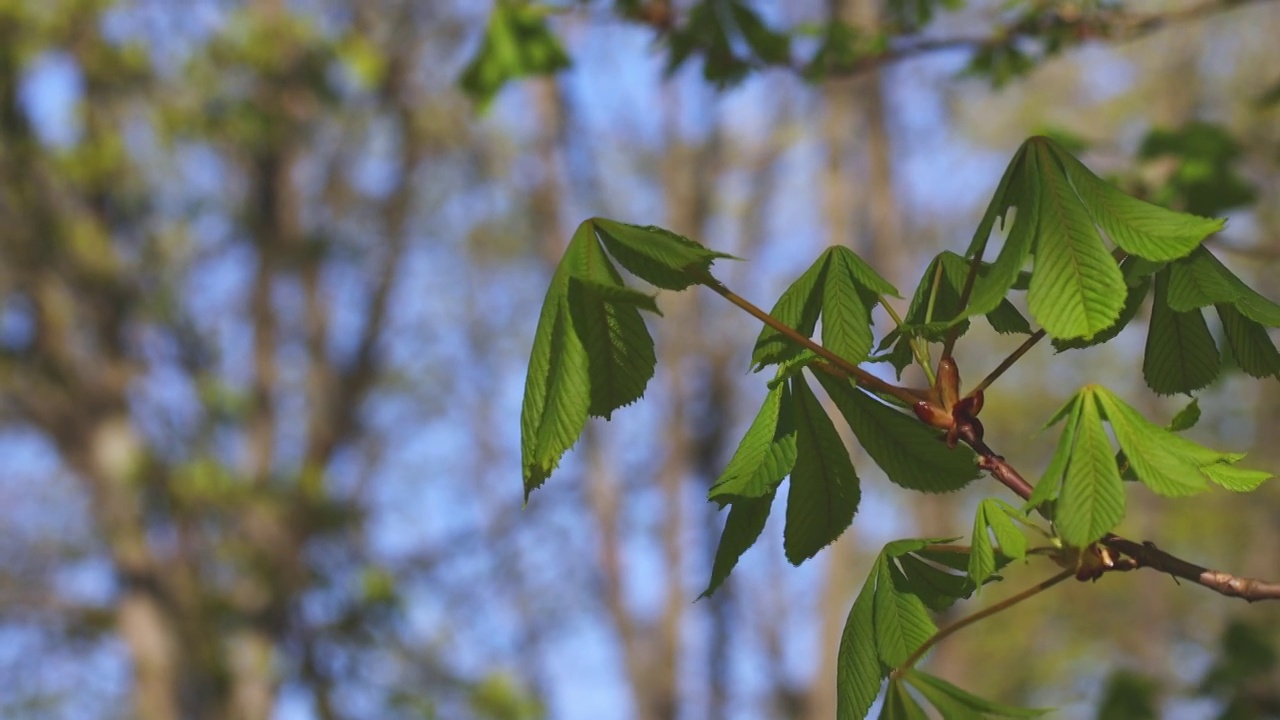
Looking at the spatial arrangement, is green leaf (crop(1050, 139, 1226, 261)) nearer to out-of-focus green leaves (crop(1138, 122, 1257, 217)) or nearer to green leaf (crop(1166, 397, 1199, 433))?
green leaf (crop(1166, 397, 1199, 433))

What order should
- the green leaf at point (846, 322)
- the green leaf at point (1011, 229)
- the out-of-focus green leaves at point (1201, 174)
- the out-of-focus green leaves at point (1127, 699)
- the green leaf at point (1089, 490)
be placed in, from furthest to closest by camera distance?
1. the out-of-focus green leaves at point (1127, 699)
2. the out-of-focus green leaves at point (1201, 174)
3. the green leaf at point (846, 322)
4. the green leaf at point (1011, 229)
5. the green leaf at point (1089, 490)

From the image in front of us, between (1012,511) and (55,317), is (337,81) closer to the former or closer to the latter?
(55,317)

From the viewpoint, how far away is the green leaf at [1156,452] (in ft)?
3.24

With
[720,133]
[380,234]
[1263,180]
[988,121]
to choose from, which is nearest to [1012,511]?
[1263,180]

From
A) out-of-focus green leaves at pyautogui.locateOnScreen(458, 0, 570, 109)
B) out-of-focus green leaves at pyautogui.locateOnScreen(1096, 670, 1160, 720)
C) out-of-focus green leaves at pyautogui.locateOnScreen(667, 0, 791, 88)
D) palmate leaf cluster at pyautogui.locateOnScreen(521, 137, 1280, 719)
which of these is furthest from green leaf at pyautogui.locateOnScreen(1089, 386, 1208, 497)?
out-of-focus green leaves at pyautogui.locateOnScreen(1096, 670, 1160, 720)

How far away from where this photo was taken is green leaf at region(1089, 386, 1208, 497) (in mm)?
988

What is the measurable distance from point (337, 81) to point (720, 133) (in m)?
2.76

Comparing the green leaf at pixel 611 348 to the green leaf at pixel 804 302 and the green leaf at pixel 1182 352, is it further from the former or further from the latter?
the green leaf at pixel 1182 352

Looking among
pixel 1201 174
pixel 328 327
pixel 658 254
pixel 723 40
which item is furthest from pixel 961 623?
pixel 328 327

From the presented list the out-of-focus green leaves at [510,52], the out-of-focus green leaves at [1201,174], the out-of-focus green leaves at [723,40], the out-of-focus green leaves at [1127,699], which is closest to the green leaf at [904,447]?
the out-of-focus green leaves at [723,40]

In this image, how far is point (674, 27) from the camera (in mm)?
2637

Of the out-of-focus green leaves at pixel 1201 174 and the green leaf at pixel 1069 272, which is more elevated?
the out-of-focus green leaves at pixel 1201 174

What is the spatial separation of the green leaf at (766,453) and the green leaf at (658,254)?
13cm

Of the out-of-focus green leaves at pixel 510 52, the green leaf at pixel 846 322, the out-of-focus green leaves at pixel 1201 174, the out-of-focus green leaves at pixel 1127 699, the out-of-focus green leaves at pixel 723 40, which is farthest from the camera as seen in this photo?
Answer: the out-of-focus green leaves at pixel 1127 699
